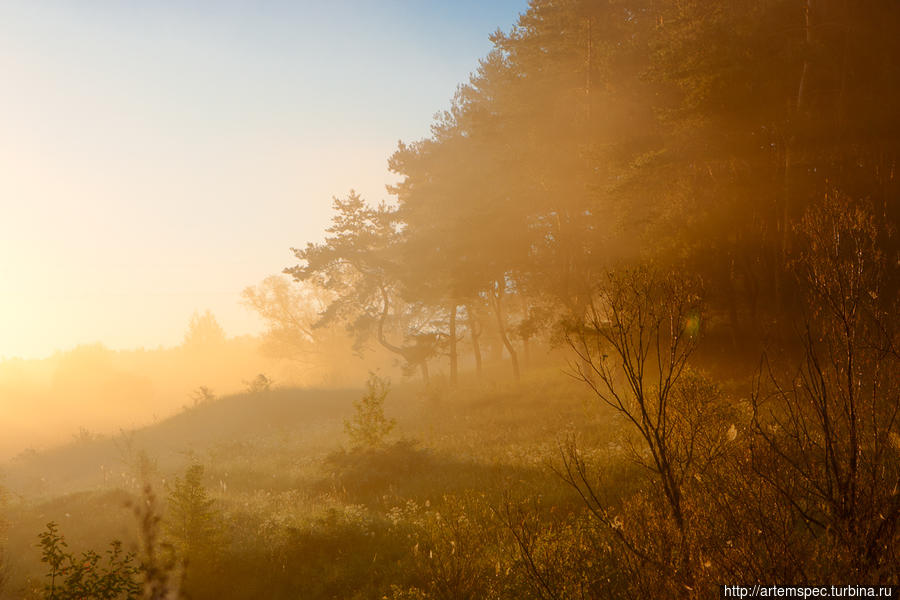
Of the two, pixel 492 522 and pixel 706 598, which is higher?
pixel 706 598

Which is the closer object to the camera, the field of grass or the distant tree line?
the field of grass

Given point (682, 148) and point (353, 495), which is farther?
point (682, 148)

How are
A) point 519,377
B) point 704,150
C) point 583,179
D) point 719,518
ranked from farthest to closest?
point 519,377, point 583,179, point 704,150, point 719,518

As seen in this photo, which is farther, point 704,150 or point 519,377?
point 519,377

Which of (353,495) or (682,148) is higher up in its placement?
(682,148)

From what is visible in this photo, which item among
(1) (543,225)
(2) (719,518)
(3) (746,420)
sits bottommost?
(3) (746,420)

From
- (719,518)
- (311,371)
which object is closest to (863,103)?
(719,518)

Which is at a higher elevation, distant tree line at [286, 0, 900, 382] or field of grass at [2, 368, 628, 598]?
distant tree line at [286, 0, 900, 382]

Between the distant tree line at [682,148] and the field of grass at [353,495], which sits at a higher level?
the distant tree line at [682,148]

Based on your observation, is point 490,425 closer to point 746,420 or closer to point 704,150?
point 746,420

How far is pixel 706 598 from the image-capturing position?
3641 mm

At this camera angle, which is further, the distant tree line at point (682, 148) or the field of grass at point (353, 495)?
the distant tree line at point (682, 148)

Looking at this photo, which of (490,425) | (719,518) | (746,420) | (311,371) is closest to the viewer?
(719,518)

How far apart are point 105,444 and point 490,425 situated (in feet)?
71.0
